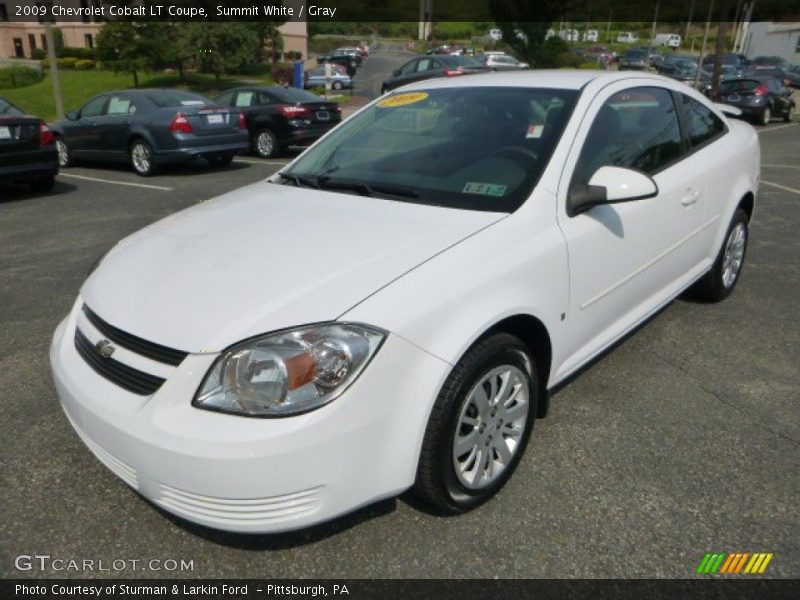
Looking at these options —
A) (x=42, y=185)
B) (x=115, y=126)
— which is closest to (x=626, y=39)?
(x=115, y=126)

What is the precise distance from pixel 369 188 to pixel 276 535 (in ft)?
5.05

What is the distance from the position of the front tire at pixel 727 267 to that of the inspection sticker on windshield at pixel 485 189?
2.30 meters

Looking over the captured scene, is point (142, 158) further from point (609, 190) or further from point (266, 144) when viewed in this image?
point (609, 190)

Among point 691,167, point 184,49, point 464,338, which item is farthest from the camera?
point 184,49

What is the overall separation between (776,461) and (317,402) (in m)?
2.08

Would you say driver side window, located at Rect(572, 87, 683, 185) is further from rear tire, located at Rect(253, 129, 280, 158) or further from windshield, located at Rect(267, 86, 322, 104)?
windshield, located at Rect(267, 86, 322, 104)

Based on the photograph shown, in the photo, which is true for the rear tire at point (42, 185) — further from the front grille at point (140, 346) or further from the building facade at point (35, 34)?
the building facade at point (35, 34)

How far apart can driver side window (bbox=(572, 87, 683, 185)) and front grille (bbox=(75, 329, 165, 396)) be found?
6.10ft

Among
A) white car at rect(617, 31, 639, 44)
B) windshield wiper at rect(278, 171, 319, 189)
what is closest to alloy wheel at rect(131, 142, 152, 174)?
windshield wiper at rect(278, 171, 319, 189)

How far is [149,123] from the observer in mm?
10367

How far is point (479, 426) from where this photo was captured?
2385 mm

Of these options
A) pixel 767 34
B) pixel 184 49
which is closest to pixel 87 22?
pixel 184 49

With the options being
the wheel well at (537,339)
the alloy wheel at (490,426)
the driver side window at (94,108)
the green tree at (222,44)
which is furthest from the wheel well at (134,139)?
the green tree at (222,44)
